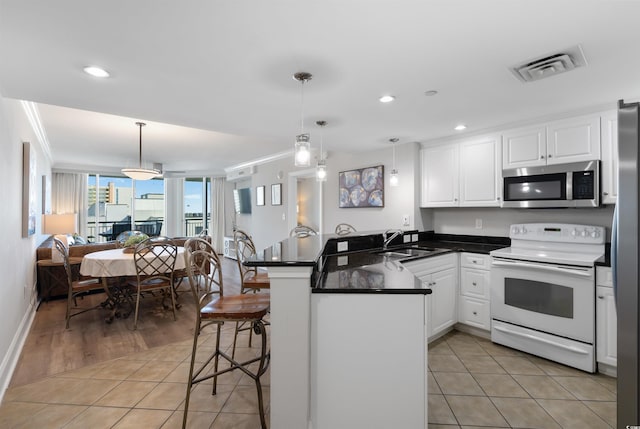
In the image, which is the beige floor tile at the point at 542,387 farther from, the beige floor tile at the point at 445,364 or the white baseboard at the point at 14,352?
the white baseboard at the point at 14,352

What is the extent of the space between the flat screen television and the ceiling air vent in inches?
250

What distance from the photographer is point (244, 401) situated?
6.64 feet

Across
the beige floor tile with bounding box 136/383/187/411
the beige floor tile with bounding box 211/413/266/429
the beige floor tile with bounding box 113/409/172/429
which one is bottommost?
the beige floor tile with bounding box 211/413/266/429

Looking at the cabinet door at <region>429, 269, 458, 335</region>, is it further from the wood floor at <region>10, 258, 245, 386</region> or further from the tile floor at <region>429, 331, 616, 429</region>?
the wood floor at <region>10, 258, 245, 386</region>

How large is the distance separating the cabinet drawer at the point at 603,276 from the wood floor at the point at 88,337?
3.53 metres

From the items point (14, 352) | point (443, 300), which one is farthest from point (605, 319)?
point (14, 352)

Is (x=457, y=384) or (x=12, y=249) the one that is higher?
(x=12, y=249)

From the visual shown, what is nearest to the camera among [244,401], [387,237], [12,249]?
[244,401]

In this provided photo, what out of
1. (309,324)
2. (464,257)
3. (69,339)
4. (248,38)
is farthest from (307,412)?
(69,339)

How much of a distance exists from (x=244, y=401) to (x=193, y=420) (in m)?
0.32

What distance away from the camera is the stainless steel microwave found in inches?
104

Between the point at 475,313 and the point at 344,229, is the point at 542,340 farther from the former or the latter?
the point at 344,229

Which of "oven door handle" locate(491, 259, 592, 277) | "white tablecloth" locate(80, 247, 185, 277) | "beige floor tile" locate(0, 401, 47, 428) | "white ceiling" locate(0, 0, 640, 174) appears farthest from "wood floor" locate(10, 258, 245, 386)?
"oven door handle" locate(491, 259, 592, 277)

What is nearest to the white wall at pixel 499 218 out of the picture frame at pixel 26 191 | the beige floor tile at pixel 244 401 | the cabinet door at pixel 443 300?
the cabinet door at pixel 443 300
